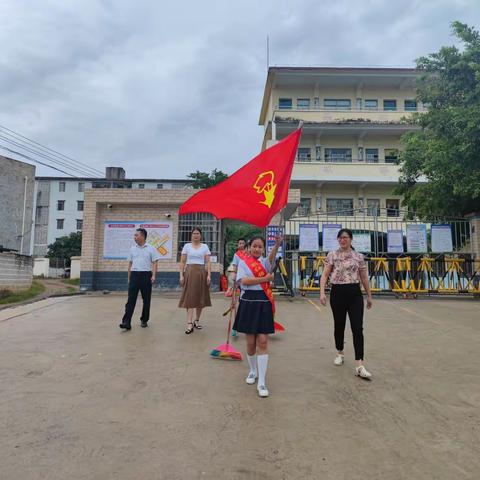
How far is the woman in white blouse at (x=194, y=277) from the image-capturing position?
6848 mm

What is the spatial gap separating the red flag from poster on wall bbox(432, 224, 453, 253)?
932 cm

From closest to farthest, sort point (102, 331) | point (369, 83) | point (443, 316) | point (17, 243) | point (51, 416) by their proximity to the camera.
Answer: point (51, 416) → point (102, 331) → point (443, 316) → point (17, 243) → point (369, 83)

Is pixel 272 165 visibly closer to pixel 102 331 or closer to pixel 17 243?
pixel 102 331

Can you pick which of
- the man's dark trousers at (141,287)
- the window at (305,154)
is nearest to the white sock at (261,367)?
the man's dark trousers at (141,287)

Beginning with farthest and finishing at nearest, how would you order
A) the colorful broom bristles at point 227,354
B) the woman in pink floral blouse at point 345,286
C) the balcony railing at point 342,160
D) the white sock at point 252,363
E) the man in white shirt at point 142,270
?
the balcony railing at point 342,160, the man in white shirt at point 142,270, the colorful broom bristles at point 227,354, the woman in pink floral blouse at point 345,286, the white sock at point 252,363

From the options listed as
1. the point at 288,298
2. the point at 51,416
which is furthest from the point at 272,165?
the point at 288,298

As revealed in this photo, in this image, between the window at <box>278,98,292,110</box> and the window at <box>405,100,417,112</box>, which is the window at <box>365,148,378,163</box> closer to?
the window at <box>405,100,417,112</box>

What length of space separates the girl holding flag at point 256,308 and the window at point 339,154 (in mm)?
27930

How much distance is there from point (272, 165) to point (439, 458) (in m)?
3.86

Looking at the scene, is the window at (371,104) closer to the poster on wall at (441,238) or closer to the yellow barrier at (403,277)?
the poster on wall at (441,238)

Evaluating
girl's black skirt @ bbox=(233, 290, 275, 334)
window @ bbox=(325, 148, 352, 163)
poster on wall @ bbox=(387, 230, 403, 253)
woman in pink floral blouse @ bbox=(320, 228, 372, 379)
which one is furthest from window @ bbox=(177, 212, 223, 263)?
window @ bbox=(325, 148, 352, 163)

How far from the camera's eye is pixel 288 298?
39.5ft

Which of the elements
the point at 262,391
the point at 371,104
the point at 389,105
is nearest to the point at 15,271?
the point at 262,391

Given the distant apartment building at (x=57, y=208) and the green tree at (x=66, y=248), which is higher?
the distant apartment building at (x=57, y=208)
